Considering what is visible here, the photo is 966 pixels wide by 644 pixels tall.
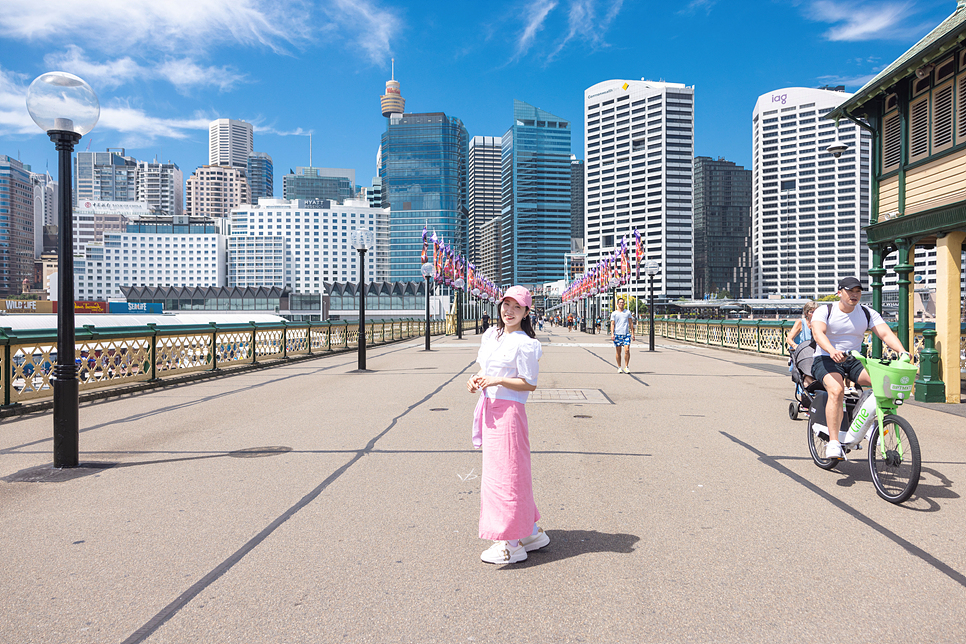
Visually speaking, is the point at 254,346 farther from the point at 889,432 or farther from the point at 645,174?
the point at 645,174

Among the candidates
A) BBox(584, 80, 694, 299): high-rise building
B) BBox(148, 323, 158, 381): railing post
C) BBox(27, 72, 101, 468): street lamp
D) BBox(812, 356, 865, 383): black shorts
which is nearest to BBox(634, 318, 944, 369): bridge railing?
BBox(812, 356, 865, 383): black shorts

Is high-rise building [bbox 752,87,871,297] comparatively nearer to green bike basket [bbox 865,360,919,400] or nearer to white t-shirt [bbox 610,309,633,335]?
white t-shirt [bbox 610,309,633,335]

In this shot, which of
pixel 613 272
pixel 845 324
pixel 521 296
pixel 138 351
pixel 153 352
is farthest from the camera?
pixel 613 272

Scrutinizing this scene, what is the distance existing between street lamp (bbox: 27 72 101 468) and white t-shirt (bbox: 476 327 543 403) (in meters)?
4.94

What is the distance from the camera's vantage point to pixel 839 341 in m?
6.37

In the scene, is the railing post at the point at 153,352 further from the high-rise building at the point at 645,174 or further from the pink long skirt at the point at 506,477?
the high-rise building at the point at 645,174

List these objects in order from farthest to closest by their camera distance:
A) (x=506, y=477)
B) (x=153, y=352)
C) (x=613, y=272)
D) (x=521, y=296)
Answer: (x=613, y=272) < (x=153, y=352) < (x=521, y=296) < (x=506, y=477)

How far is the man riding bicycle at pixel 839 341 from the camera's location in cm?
612

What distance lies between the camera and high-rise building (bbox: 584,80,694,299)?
177 metres

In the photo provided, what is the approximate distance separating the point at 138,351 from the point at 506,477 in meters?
12.9

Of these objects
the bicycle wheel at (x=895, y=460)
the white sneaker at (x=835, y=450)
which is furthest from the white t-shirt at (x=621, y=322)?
the bicycle wheel at (x=895, y=460)

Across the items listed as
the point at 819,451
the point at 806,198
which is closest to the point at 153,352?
the point at 819,451

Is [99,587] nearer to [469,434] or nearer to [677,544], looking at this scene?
[677,544]

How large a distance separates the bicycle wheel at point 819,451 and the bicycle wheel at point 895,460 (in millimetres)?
667
